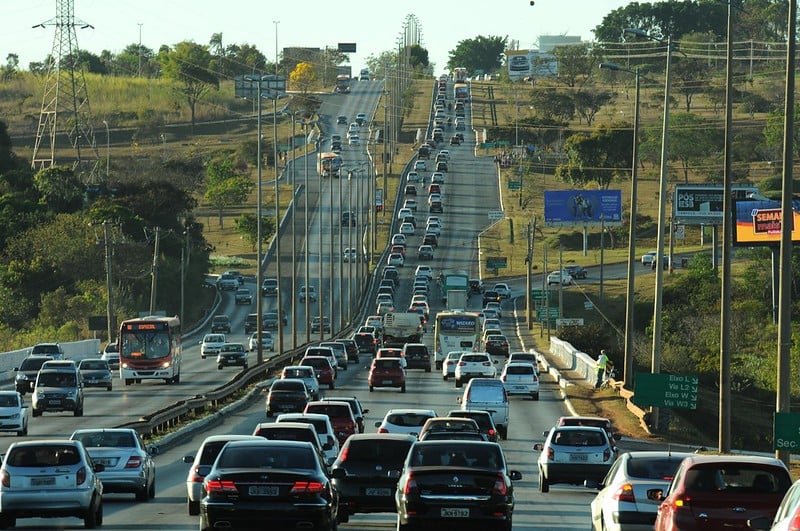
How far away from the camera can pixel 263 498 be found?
66.6ft

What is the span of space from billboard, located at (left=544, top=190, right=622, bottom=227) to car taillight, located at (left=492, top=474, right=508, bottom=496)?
414ft

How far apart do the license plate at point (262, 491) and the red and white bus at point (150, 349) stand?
48513mm

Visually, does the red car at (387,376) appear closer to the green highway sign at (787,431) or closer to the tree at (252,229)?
the green highway sign at (787,431)

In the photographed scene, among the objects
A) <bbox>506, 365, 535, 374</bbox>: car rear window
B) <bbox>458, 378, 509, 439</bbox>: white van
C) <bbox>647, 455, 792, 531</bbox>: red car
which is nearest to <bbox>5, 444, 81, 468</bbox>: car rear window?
<bbox>647, 455, 792, 531</bbox>: red car

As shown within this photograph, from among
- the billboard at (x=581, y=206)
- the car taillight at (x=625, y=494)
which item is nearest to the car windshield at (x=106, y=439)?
the car taillight at (x=625, y=494)

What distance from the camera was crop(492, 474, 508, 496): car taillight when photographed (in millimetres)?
21453

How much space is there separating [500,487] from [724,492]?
430 cm

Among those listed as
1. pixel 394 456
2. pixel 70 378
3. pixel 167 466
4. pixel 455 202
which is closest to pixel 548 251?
pixel 455 202

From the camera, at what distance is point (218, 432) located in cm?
4769

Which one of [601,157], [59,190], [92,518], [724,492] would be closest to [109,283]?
[59,190]

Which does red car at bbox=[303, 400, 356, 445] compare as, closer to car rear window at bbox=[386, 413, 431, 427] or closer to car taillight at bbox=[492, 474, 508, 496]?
car rear window at bbox=[386, 413, 431, 427]

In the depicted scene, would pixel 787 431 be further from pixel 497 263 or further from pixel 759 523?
pixel 497 263

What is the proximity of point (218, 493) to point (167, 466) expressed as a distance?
61.7ft

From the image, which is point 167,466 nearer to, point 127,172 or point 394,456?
point 394,456
